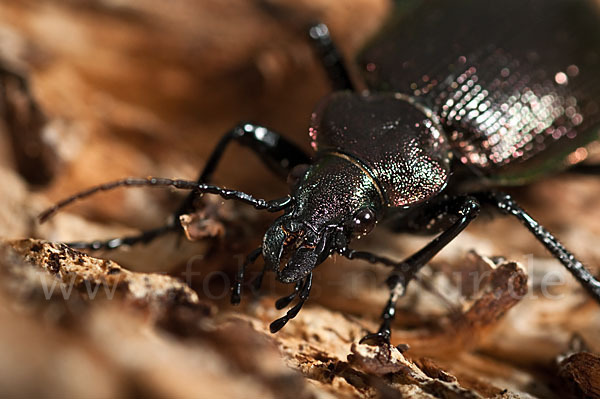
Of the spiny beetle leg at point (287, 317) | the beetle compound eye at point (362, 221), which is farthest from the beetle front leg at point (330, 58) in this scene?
the spiny beetle leg at point (287, 317)


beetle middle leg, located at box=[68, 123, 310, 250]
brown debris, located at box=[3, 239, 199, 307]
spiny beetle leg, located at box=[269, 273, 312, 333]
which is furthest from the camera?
beetle middle leg, located at box=[68, 123, 310, 250]

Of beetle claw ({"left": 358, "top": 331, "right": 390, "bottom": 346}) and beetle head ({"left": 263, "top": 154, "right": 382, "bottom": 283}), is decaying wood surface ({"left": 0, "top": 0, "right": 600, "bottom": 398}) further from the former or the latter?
beetle head ({"left": 263, "top": 154, "right": 382, "bottom": 283})

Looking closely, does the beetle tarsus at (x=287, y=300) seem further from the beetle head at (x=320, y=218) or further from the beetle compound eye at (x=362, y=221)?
the beetle compound eye at (x=362, y=221)

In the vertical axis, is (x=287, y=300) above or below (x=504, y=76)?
below

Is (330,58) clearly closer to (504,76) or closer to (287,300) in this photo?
(504,76)

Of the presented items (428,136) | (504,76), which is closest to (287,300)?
(428,136)

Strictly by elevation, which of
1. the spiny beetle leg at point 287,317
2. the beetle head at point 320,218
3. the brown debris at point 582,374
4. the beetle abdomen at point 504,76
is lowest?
the brown debris at point 582,374

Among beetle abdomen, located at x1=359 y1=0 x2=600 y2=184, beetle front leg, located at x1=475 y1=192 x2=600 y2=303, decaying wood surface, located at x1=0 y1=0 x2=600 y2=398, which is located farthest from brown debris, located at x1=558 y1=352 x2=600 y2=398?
beetle abdomen, located at x1=359 y1=0 x2=600 y2=184
